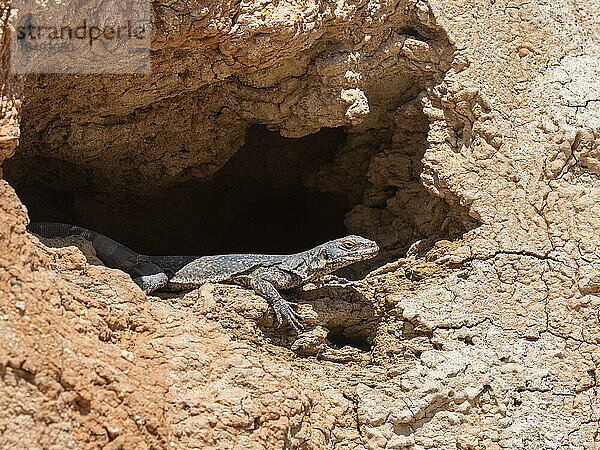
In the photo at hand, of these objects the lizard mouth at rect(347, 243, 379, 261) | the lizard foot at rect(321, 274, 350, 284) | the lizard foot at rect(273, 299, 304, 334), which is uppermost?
the lizard mouth at rect(347, 243, 379, 261)

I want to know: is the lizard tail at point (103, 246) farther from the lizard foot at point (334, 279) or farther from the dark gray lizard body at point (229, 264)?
the lizard foot at point (334, 279)

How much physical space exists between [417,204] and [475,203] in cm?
79

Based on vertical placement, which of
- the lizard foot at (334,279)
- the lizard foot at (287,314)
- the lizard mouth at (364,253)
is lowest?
the lizard foot at (287,314)

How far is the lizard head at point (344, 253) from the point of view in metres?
4.68

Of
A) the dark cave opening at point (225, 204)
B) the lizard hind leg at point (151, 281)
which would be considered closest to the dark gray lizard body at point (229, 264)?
the lizard hind leg at point (151, 281)

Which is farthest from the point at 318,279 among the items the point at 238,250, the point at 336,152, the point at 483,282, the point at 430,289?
the point at 238,250

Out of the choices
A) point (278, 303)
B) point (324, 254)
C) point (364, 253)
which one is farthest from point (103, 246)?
point (364, 253)

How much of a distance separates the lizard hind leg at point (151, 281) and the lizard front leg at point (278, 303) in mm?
609

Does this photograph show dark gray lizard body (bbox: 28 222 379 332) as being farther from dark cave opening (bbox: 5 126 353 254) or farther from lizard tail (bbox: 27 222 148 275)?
dark cave opening (bbox: 5 126 353 254)

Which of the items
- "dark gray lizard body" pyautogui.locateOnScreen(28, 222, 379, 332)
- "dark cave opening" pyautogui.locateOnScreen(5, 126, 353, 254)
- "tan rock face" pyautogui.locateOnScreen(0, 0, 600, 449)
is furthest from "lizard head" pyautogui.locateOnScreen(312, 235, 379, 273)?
"dark cave opening" pyautogui.locateOnScreen(5, 126, 353, 254)

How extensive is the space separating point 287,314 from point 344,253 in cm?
67

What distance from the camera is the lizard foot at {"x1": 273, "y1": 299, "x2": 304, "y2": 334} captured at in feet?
14.1

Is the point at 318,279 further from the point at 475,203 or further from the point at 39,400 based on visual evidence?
the point at 39,400

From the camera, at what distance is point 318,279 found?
192 inches
